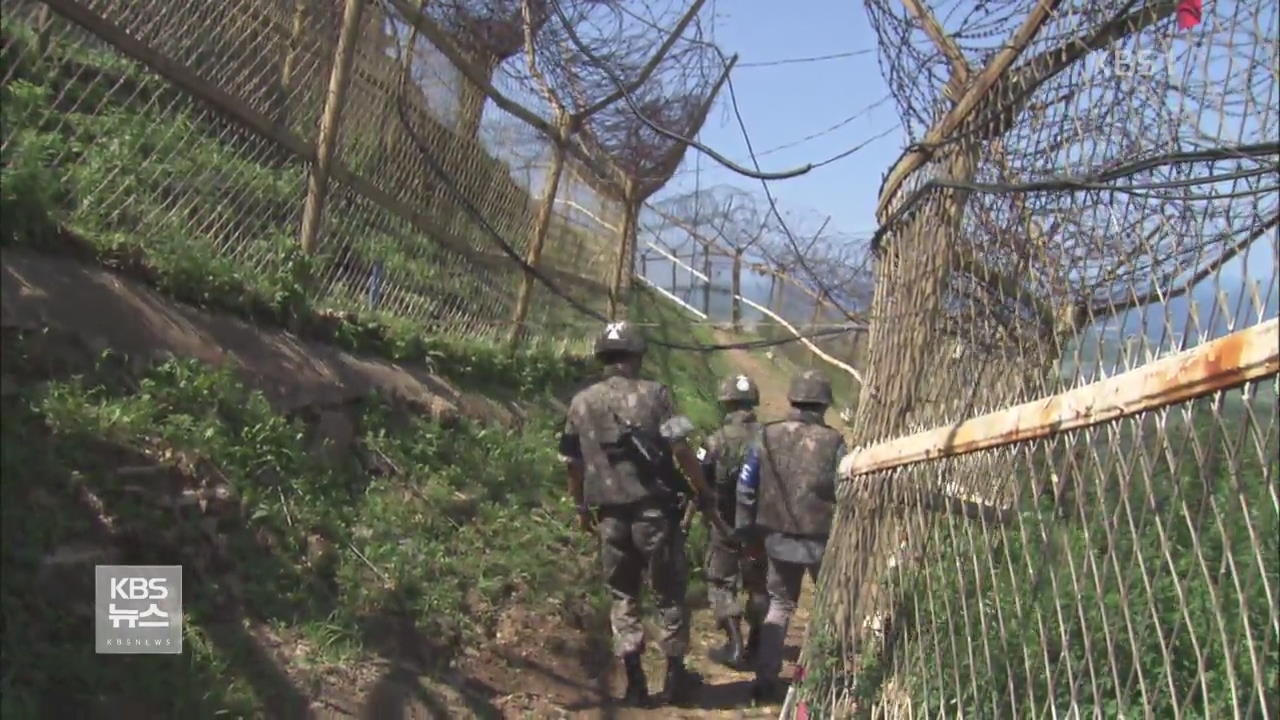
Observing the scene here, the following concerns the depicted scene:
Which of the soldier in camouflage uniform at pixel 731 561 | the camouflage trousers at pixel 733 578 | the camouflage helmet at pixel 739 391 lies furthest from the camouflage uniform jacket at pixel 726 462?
the camouflage helmet at pixel 739 391

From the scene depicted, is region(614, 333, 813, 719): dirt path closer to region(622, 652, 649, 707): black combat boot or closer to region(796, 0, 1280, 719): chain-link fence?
region(622, 652, 649, 707): black combat boot

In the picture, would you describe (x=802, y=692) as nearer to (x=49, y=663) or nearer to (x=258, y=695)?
(x=258, y=695)

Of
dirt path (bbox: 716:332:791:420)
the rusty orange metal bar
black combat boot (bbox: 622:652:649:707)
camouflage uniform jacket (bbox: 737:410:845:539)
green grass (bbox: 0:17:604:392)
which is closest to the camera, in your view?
the rusty orange metal bar

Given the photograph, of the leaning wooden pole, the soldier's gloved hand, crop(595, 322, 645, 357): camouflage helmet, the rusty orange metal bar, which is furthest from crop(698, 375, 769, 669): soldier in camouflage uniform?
the rusty orange metal bar

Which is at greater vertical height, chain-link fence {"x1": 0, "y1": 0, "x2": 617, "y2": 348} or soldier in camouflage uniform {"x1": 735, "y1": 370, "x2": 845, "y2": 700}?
chain-link fence {"x1": 0, "y1": 0, "x2": 617, "y2": 348}

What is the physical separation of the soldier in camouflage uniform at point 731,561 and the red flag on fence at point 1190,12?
155 inches

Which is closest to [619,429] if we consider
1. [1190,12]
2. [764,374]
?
[1190,12]

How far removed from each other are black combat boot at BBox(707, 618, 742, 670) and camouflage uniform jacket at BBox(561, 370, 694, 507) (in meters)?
1.32

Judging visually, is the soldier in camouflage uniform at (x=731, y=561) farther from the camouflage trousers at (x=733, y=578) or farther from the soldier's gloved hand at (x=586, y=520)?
the soldier's gloved hand at (x=586, y=520)

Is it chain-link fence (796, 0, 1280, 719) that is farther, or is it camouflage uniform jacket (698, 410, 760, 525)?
camouflage uniform jacket (698, 410, 760, 525)

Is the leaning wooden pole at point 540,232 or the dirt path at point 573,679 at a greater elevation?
the leaning wooden pole at point 540,232

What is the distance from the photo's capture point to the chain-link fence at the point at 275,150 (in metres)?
4.39

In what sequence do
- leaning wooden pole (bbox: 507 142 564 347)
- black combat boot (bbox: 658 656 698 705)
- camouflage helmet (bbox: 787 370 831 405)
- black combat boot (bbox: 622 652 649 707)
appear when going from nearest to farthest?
black combat boot (bbox: 622 652 649 707), black combat boot (bbox: 658 656 698 705), camouflage helmet (bbox: 787 370 831 405), leaning wooden pole (bbox: 507 142 564 347)

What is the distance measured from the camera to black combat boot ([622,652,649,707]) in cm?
534
